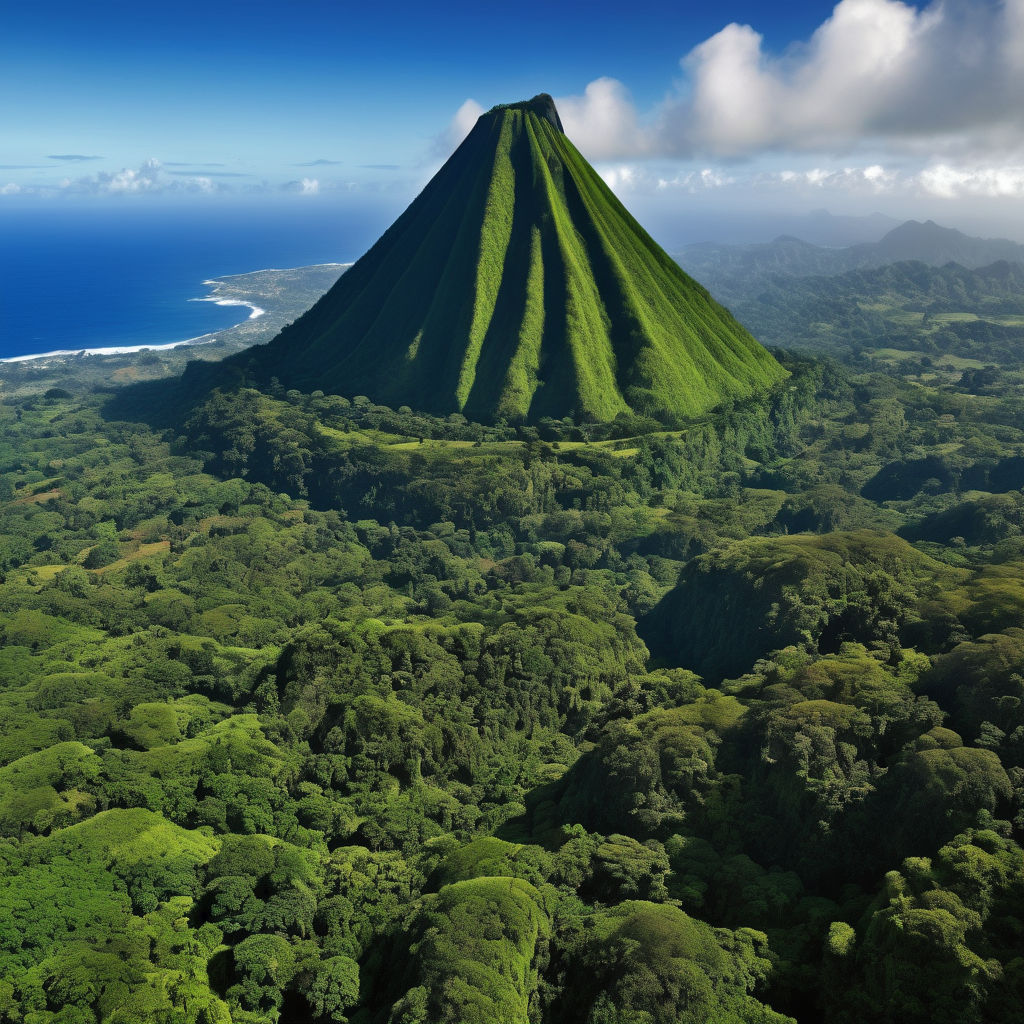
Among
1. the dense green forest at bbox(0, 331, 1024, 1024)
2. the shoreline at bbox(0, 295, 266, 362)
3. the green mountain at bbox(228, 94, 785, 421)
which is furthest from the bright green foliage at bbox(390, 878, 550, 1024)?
the shoreline at bbox(0, 295, 266, 362)

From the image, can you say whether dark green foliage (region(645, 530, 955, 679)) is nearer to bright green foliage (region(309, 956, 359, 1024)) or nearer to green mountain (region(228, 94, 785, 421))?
bright green foliage (region(309, 956, 359, 1024))

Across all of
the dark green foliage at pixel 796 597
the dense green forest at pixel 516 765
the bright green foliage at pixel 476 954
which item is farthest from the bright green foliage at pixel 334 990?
the dark green foliage at pixel 796 597

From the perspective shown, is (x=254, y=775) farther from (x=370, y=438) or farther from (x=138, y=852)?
(x=370, y=438)

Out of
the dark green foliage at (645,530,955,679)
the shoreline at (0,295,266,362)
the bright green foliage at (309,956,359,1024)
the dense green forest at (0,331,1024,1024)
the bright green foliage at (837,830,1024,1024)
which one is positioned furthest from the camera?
the shoreline at (0,295,266,362)

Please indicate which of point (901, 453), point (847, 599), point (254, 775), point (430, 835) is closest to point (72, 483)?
point (254, 775)

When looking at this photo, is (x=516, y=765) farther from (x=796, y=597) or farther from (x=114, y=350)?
(x=114, y=350)

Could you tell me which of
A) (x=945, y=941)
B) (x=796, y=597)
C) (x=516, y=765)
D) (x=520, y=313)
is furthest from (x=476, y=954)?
(x=520, y=313)
